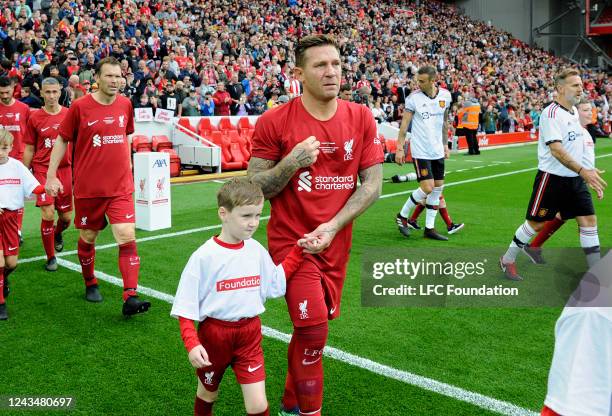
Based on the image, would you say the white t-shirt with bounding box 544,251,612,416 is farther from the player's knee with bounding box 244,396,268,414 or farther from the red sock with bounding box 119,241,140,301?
A: the red sock with bounding box 119,241,140,301

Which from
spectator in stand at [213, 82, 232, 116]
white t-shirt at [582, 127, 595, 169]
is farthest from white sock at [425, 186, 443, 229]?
spectator in stand at [213, 82, 232, 116]

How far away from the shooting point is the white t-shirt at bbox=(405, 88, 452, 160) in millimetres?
8875

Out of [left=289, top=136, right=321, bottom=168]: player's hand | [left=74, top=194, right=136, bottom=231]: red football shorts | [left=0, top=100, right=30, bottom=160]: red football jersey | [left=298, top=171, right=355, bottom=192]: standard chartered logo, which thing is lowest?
[left=74, top=194, right=136, bottom=231]: red football shorts

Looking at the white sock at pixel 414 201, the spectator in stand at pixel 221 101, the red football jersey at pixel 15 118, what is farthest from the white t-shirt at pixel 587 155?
the spectator in stand at pixel 221 101

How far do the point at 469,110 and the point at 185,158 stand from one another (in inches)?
458

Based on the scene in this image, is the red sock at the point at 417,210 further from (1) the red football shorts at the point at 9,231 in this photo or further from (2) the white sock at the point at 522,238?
(1) the red football shorts at the point at 9,231

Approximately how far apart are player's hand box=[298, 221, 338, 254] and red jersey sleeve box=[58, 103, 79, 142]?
3.36 metres

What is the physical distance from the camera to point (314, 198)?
3436 mm

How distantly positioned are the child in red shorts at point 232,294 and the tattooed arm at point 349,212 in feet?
0.84

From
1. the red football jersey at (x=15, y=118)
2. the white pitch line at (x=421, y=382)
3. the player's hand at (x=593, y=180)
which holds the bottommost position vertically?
the white pitch line at (x=421, y=382)

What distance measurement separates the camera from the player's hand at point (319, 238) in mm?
3213

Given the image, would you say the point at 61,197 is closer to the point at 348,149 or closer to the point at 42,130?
the point at 42,130

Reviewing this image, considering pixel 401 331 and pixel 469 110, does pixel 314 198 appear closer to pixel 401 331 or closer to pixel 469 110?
pixel 401 331

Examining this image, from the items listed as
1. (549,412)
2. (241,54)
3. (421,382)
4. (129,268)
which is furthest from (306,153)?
(241,54)
